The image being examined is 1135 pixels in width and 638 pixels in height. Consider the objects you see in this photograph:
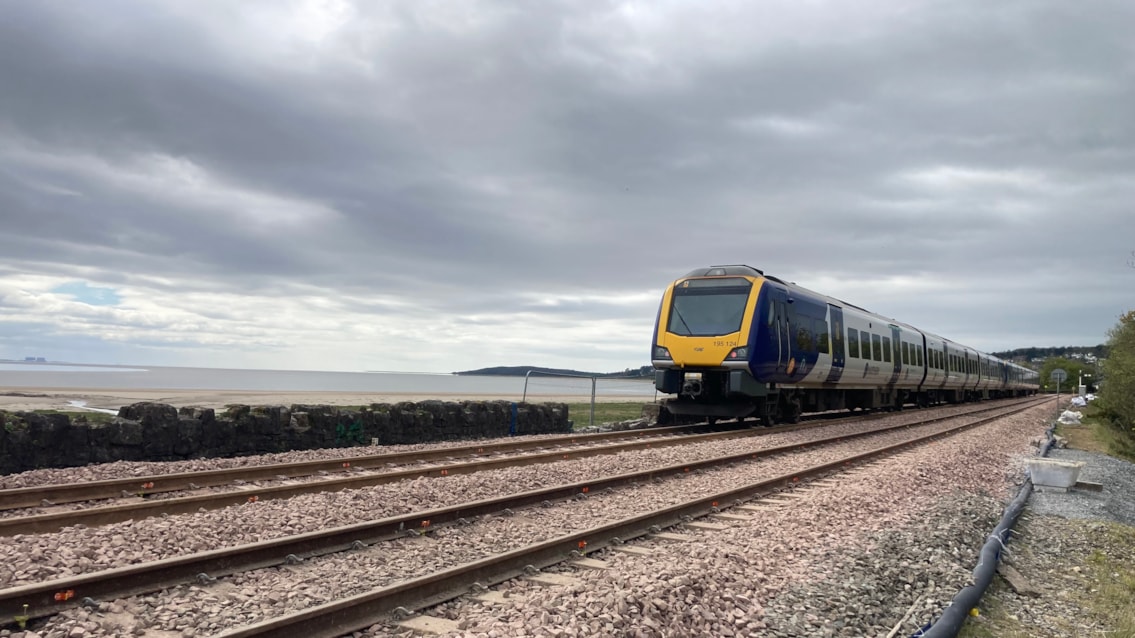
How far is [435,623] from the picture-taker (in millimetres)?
4391

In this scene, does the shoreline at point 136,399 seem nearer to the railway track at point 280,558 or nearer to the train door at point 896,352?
the train door at point 896,352

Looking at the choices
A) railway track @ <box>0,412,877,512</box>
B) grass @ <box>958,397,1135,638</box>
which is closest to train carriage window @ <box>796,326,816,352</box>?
railway track @ <box>0,412,877,512</box>

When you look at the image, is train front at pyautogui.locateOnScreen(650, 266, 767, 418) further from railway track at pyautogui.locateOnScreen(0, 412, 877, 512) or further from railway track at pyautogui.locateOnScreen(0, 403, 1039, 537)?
railway track at pyautogui.locateOnScreen(0, 412, 877, 512)

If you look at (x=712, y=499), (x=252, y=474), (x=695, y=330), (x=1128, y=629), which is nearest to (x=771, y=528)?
(x=712, y=499)

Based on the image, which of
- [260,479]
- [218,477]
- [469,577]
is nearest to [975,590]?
[469,577]

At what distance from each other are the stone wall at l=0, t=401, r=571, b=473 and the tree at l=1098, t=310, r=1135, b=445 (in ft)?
48.2

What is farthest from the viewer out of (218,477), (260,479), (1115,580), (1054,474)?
(1054,474)

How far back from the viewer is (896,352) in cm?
2658

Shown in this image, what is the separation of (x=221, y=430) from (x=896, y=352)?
22.6m

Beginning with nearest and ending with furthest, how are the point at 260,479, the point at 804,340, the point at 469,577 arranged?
the point at 469,577 → the point at 260,479 → the point at 804,340

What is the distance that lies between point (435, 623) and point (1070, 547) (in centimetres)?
632

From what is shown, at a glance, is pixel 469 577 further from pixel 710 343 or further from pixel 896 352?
pixel 896 352

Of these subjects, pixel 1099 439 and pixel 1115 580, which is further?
pixel 1099 439

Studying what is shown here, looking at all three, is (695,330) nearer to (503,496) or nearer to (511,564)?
(503,496)
